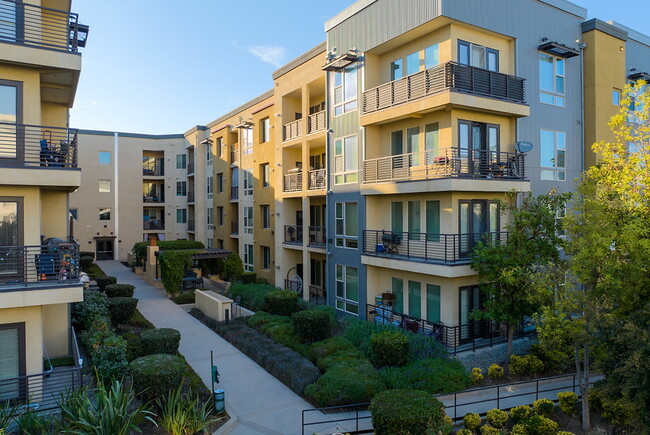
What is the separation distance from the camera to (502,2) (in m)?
17.5

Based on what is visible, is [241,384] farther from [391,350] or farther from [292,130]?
[292,130]

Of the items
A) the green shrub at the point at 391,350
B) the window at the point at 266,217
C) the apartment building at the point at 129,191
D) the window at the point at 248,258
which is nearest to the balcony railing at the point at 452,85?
the green shrub at the point at 391,350

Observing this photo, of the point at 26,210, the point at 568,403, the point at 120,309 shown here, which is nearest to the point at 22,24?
the point at 26,210

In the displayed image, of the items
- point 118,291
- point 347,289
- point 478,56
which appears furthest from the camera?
point 118,291

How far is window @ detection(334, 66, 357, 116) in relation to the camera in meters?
20.4

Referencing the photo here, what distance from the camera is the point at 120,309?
18.9 metres

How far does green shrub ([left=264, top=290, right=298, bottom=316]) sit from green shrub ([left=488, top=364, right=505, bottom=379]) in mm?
9432

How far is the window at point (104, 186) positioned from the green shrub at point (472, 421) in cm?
4286

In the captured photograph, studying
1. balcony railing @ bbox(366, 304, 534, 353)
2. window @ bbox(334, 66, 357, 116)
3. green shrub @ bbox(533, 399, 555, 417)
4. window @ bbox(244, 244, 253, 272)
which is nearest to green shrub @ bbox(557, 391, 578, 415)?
green shrub @ bbox(533, 399, 555, 417)

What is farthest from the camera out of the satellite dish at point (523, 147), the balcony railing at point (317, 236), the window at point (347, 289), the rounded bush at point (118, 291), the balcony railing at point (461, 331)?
the balcony railing at point (317, 236)

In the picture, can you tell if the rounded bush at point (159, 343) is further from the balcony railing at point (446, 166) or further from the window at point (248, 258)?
the window at point (248, 258)

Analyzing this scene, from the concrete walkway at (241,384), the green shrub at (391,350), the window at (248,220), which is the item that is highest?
the window at (248,220)

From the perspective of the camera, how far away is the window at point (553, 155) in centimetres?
1916

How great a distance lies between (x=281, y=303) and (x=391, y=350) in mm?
7531
